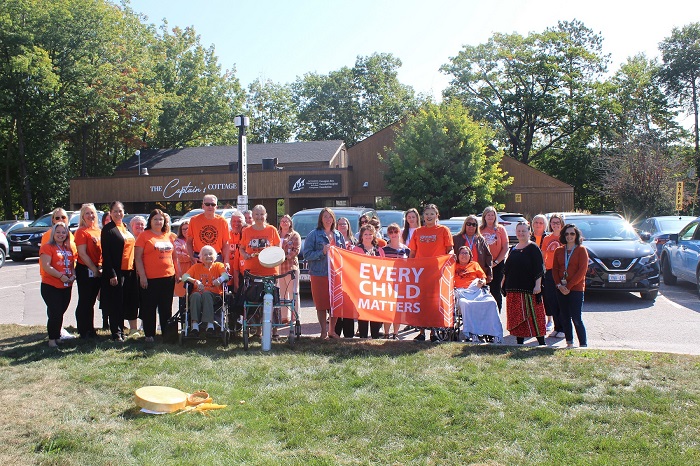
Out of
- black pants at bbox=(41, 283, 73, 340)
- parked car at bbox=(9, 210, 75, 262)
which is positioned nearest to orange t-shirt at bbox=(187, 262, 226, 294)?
A: black pants at bbox=(41, 283, 73, 340)

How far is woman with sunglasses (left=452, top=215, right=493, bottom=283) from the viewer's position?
28.3 ft

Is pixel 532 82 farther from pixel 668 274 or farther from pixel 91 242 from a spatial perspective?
pixel 91 242

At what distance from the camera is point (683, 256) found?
13.3 meters

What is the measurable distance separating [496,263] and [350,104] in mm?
59903

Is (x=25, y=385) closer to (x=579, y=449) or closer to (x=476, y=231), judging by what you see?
(x=579, y=449)

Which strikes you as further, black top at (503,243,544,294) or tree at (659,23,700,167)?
tree at (659,23,700,167)

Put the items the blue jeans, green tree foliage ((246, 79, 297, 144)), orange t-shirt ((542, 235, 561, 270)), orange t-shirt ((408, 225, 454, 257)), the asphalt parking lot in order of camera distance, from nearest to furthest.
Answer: the blue jeans
the asphalt parking lot
orange t-shirt ((408, 225, 454, 257))
orange t-shirt ((542, 235, 561, 270))
green tree foliage ((246, 79, 297, 144))

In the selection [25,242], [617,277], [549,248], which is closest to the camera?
[549,248]

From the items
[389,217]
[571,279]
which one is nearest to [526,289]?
[571,279]

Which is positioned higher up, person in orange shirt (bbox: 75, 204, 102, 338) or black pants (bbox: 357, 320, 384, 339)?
person in orange shirt (bbox: 75, 204, 102, 338)

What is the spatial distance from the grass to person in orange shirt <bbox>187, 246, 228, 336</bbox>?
0.45 m

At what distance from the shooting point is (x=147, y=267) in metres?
7.72

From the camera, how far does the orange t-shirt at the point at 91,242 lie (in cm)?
783

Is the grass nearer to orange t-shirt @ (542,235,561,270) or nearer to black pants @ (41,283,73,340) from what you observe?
black pants @ (41,283,73,340)
